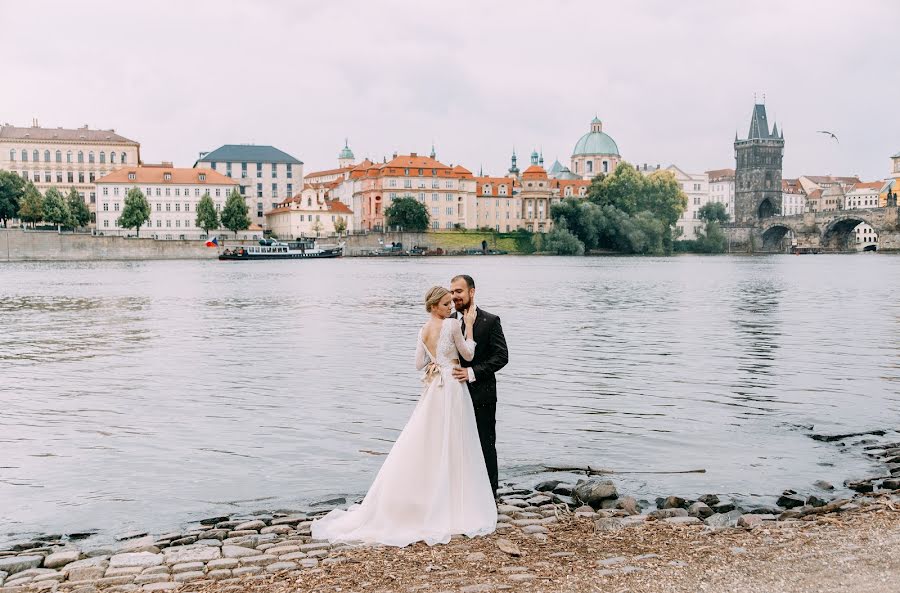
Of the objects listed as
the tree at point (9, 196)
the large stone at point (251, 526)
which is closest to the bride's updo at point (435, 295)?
the large stone at point (251, 526)

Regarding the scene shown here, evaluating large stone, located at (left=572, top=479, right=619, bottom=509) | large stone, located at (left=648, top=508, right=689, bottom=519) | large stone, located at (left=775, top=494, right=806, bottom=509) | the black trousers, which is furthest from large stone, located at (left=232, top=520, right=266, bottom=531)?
large stone, located at (left=775, top=494, right=806, bottom=509)

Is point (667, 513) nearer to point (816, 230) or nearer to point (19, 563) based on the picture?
point (19, 563)

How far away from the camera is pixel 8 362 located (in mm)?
25812

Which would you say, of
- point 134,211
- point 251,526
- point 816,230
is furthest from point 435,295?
point 816,230

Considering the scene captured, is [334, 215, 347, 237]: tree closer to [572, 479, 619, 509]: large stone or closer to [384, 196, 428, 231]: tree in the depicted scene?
[384, 196, 428, 231]: tree

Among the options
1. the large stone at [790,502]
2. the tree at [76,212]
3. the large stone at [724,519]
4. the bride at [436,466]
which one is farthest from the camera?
the tree at [76,212]

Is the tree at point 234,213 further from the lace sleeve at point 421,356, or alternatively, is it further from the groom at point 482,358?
the lace sleeve at point 421,356

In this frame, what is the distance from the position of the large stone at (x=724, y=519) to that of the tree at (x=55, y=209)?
420 feet

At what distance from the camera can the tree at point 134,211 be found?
132m

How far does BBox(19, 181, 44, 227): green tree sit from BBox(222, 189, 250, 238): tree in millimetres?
23945

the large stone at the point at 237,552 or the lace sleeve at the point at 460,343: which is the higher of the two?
the lace sleeve at the point at 460,343

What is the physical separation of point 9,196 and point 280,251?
34.4m

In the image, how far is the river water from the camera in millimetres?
13008

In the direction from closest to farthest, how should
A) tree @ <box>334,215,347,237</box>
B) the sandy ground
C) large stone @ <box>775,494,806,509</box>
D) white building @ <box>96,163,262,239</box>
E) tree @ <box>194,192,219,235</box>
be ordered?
the sandy ground → large stone @ <box>775,494,806,509</box> → tree @ <box>194,192,219,235</box> → white building @ <box>96,163,262,239</box> → tree @ <box>334,215,347,237</box>
